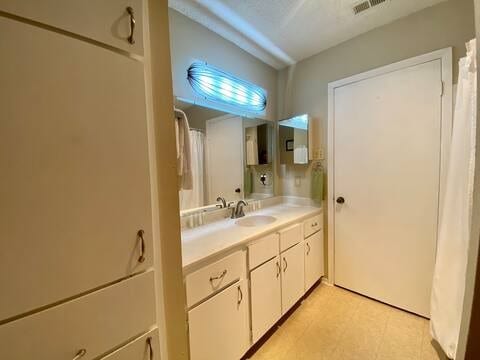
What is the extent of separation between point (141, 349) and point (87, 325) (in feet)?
0.79

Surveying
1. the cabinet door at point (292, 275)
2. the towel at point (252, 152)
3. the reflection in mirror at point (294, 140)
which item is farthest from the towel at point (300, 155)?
the cabinet door at point (292, 275)

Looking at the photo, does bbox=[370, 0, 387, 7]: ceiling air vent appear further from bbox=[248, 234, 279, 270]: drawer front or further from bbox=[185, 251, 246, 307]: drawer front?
bbox=[185, 251, 246, 307]: drawer front

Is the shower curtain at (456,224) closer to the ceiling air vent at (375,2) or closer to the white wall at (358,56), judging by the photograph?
the white wall at (358,56)

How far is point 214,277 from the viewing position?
3.71 ft

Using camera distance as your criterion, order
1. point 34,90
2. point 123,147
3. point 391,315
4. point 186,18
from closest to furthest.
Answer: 1. point 34,90
2. point 123,147
3. point 186,18
4. point 391,315

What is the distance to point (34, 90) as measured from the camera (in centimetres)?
57

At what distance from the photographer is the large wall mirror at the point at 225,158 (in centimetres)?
169

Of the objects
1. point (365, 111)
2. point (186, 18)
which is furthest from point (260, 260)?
point (186, 18)

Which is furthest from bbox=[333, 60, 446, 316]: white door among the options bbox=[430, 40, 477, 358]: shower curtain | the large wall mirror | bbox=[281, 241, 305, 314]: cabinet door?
the large wall mirror

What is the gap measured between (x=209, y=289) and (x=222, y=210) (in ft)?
2.68

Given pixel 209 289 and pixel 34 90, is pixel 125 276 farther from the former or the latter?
pixel 34 90

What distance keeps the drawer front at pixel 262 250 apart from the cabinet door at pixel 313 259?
0.53 meters

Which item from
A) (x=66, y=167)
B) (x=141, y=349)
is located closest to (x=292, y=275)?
(x=141, y=349)

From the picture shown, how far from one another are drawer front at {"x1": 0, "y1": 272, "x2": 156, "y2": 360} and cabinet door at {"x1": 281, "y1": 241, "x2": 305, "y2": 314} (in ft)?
3.61
